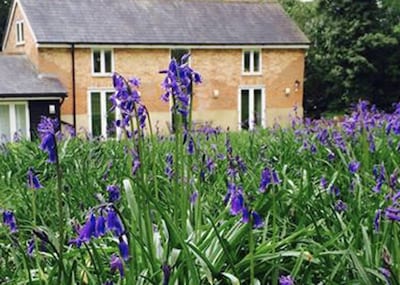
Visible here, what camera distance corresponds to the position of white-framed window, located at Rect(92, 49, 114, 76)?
74.1 feet

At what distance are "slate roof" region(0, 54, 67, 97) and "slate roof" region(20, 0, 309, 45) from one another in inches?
51.6

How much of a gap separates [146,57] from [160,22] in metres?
1.91

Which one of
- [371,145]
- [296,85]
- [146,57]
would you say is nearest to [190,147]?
[371,145]

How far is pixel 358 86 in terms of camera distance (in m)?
26.5

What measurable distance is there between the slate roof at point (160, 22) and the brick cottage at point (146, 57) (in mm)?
40

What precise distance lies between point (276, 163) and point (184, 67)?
2.17m

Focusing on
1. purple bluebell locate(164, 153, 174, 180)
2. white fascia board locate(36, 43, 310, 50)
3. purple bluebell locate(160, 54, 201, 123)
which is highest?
white fascia board locate(36, 43, 310, 50)

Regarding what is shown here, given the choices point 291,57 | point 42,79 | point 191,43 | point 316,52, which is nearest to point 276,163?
point 42,79

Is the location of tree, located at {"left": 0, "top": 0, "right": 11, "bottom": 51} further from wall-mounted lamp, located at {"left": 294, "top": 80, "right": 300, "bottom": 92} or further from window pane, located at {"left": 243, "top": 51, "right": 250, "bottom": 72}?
wall-mounted lamp, located at {"left": 294, "top": 80, "right": 300, "bottom": 92}

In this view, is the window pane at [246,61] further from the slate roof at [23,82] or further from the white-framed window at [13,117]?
the white-framed window at [13,117]

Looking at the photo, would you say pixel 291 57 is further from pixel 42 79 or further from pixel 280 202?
pixel 280 202

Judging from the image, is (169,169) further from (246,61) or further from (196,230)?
(246,61)

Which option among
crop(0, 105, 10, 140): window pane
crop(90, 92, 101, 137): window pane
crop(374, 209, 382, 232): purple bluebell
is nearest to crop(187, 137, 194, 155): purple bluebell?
crop(374, 209, 382, 232): purple bluebell

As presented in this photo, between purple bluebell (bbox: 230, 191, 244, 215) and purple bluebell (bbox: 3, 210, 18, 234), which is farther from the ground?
purple bluebell (bbox: 230, 191, 244, 215)
